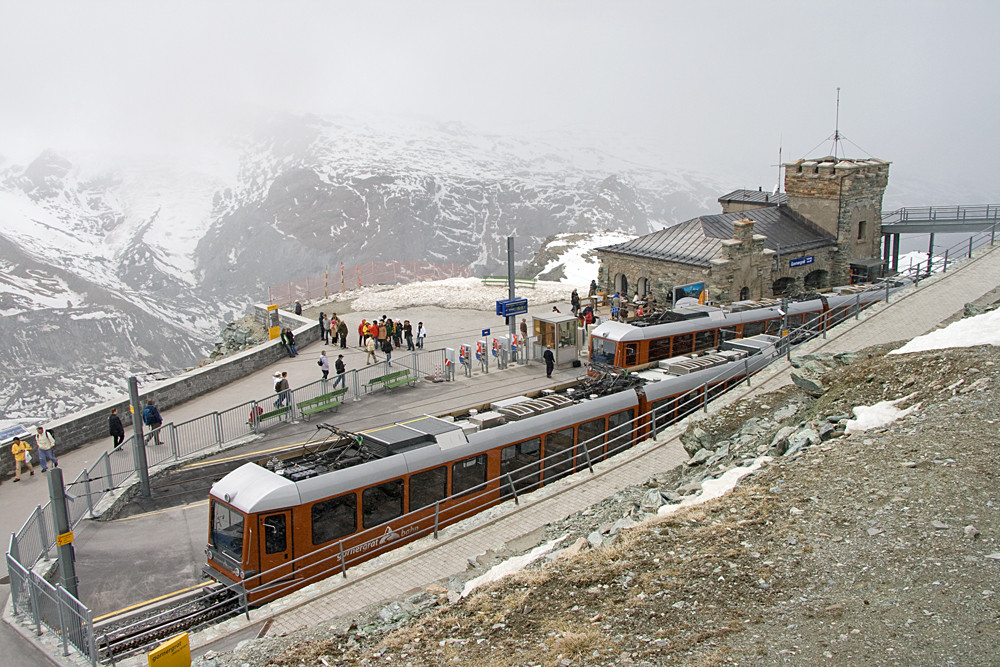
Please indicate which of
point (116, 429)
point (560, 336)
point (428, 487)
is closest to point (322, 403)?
point (116, 429)

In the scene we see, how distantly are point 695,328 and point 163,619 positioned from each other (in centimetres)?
1806

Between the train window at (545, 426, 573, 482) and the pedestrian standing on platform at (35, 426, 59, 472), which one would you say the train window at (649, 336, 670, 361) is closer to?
the train window at (545, 426, 573, 482)

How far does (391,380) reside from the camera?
85.7ft

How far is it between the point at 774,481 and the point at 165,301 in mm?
93265

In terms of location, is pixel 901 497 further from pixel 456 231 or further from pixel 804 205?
pixel 456 231

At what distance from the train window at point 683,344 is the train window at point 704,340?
0.64 feet

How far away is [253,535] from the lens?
499 inches

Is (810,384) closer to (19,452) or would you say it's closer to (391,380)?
(391,380)

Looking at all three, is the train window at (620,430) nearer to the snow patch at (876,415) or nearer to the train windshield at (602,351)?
the snow patch at (876,415)

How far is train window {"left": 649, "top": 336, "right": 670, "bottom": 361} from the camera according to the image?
82.2 ft

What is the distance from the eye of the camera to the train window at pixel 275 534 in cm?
1274

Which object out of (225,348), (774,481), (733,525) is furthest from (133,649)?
(225,348)

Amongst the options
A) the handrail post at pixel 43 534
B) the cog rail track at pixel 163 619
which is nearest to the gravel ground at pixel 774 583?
the cog rail track at pixel 163 619

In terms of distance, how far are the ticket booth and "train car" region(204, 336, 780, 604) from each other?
937cm
